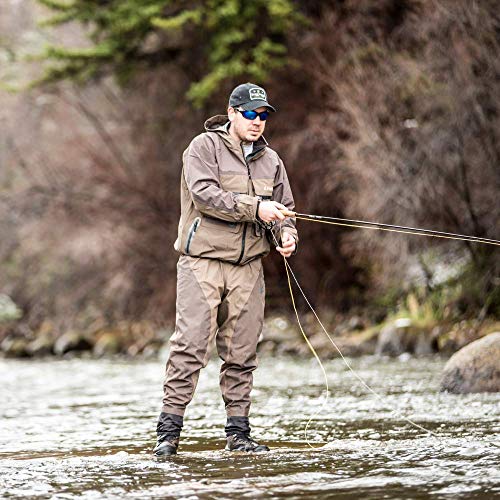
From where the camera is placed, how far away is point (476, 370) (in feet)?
26.3

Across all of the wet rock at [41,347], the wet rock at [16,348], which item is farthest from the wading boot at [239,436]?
the wet rock at [16,348]

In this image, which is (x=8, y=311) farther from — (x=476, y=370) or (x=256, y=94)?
(x=256, y=94)

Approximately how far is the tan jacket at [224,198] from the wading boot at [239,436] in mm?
757

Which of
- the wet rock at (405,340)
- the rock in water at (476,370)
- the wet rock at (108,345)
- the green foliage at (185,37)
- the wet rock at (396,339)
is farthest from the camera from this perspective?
the wet rock at (108,345)

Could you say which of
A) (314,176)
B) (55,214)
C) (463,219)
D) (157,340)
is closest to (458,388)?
(463,219)

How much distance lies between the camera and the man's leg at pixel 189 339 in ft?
16.9

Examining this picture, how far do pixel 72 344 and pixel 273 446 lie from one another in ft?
61.5

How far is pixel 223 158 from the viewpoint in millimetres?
5281

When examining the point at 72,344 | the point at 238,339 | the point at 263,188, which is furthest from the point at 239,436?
the point at 72,344

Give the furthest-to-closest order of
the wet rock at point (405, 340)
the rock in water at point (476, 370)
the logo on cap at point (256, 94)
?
the wet rock at point (405, 340) → the rock in water at point (476, 370) → the logo on cap at point (256, 94)

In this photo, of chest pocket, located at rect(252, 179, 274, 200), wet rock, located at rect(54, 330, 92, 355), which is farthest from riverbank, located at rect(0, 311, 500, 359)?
chest pocket, located at rect(252, 179, 274, 200)

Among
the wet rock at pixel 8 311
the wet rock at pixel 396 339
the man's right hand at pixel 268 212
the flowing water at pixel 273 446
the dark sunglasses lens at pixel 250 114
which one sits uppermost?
the dark sunglasses lens at pixel 250 114

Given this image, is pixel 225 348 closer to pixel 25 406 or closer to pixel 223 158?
pixel 223 158

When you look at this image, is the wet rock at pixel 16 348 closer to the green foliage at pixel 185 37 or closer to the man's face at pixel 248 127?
the green foliage at pixel 185 37
